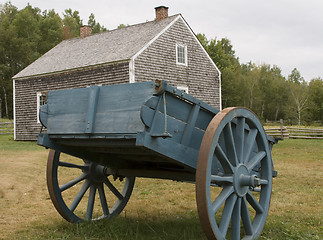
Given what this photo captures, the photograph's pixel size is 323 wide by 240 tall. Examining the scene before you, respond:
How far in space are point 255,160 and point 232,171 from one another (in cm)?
53

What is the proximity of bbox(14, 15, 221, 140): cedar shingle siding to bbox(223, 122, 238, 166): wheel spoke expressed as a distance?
1305 centimetres

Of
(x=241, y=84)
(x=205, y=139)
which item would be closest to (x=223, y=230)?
(x=205, y=139)

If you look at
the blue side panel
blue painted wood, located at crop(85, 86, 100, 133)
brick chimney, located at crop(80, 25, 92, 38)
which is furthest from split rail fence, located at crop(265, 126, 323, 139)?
blue painted wood, located at crop(85, 86, 100, 133)

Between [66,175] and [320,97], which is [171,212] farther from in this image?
[320,97]

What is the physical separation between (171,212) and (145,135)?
10.0ft

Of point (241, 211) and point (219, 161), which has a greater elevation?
point (219, 161)

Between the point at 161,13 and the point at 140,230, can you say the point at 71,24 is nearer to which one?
the point at 161,13

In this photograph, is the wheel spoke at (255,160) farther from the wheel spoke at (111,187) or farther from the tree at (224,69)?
the tree at (224,69)

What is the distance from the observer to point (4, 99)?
4562 centimetres

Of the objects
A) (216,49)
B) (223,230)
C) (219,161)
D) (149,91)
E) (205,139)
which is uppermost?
(216,49)

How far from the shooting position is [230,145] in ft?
12.5

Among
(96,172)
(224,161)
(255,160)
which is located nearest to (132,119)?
(224,161)

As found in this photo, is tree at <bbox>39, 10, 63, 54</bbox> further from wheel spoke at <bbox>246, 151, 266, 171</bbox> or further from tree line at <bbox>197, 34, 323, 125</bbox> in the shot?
wheel spoke at <bbox>246, 151, 266, 171</bbox>

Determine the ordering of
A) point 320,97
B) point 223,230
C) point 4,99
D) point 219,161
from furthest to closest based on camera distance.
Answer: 1. point 320,97
2. point 4,99
3. point 219,161
4. point 223,230
